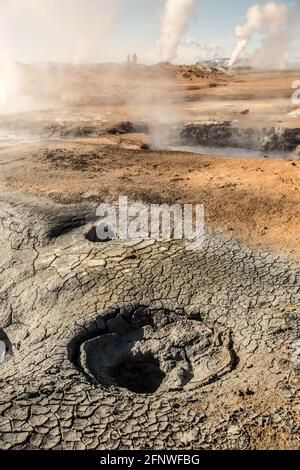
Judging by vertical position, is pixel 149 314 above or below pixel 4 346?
above

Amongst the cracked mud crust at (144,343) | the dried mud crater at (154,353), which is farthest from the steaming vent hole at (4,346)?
the dried mud crater at (154,353)

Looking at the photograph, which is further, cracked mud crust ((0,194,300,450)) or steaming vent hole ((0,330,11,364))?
steaming vent hole ((0,330,11,364))

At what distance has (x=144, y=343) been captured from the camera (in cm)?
360

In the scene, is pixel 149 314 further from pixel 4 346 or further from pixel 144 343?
pixel 4 346

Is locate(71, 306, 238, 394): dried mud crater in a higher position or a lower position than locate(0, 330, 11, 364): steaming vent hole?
higher

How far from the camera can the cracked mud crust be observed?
Result: 2.68 m

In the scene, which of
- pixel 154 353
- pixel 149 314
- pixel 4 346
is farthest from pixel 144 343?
pixel 4 346

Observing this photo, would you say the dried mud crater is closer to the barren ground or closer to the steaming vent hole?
the barren ground

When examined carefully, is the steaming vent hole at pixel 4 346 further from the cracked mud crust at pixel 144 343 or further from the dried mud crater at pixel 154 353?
the dried mud crater at pixel 154 353

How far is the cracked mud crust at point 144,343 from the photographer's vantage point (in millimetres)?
2680

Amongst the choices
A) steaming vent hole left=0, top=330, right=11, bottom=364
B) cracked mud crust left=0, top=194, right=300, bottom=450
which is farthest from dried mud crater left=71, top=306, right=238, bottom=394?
steaming vent hole left=0, top=330, right=11, bottom=364
